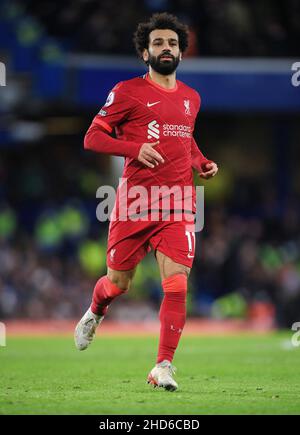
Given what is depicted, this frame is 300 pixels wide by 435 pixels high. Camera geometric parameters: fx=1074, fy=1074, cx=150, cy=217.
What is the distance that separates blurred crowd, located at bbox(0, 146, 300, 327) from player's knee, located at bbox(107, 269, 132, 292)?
8517 millimetres

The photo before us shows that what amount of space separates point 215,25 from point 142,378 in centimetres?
1216

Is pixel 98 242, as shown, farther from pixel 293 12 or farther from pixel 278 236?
pixel 293 12

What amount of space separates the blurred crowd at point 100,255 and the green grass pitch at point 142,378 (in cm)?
376

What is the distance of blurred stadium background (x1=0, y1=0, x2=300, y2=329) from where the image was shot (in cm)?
1770

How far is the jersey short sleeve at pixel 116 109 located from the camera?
7.52 meters

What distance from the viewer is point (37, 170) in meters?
21.4

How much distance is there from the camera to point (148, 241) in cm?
765

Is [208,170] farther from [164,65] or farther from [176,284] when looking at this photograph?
[176,284]

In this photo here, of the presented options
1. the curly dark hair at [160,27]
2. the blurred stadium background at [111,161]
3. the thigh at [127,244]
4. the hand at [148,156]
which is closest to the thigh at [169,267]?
the thigh at [127,244]

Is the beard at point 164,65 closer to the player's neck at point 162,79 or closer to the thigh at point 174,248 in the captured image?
the player's neck at point 162,79

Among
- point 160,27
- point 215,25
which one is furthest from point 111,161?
point 160,27
